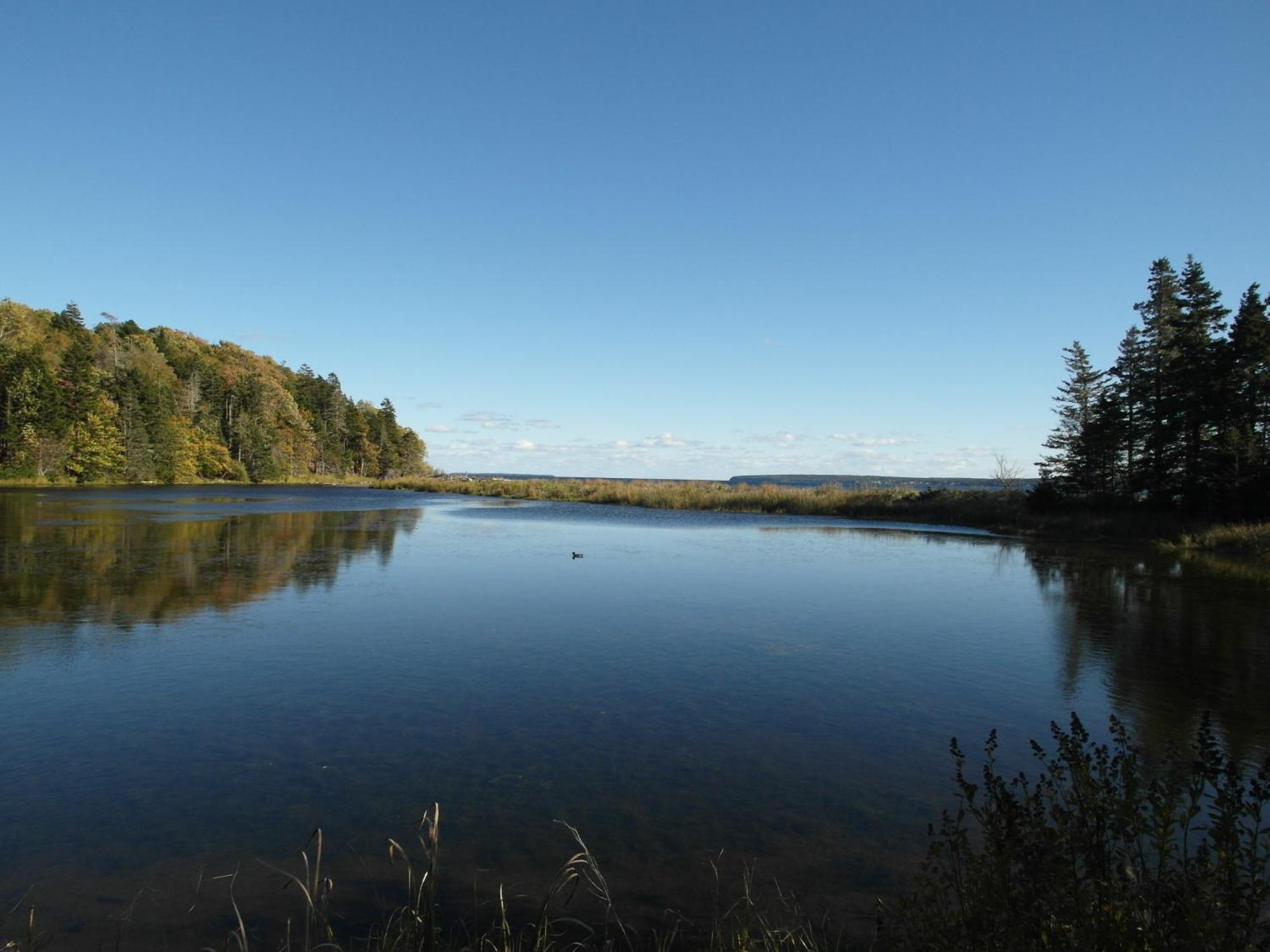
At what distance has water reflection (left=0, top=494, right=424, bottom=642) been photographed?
37.3ft

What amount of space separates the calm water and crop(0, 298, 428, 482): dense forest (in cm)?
5764

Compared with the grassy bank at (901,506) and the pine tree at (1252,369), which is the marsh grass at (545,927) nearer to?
the grassy bank at (901,506)

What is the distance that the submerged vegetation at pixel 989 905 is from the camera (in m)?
2.64

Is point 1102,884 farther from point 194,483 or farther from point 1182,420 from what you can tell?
point 194,483

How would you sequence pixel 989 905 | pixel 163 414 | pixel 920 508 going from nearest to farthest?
pixel 989 905 → pixel 920 508 → pixel 163 414

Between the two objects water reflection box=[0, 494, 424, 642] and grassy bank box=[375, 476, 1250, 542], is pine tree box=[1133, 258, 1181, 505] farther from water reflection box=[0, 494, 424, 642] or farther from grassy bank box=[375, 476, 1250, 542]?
water reflection box=[0, 494, 424, 642]

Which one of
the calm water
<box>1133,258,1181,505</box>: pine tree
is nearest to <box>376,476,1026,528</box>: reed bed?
<box>1133,258,1181,505</box>: pine tree

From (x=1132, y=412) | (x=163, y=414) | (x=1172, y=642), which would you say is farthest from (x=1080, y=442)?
(x=163, y=414)

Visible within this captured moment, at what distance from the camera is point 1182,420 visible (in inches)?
1187

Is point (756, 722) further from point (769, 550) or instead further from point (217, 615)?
point (769, 550)

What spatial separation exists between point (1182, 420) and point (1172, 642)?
81.9 ft

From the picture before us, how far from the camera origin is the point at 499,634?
1046 cm

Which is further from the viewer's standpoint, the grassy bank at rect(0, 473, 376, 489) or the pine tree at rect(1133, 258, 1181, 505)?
the grassy bank at rect(0, 473, 376, 489)

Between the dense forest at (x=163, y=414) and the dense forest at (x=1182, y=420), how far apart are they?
7580 cm
